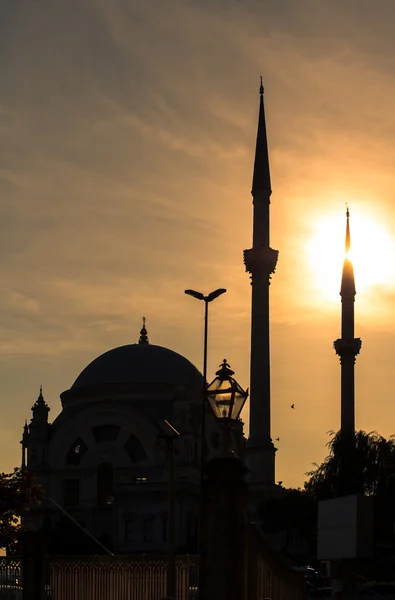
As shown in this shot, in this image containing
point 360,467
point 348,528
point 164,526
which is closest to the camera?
point 348,528

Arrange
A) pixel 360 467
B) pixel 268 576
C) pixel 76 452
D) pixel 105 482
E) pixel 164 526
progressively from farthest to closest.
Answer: pixel 76 452 → pixel 105 482 → pixel 164 526 → pixel 360 467 → pixel 268 576

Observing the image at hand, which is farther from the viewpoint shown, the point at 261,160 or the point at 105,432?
the point at 105,432

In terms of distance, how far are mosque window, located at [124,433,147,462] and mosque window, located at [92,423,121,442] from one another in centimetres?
117

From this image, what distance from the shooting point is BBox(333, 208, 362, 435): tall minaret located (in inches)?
3014

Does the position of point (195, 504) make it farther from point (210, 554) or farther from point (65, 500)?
point (210, 554)

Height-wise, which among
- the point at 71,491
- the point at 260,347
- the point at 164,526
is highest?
the point at 260,347

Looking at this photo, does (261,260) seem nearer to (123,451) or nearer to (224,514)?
(123,451)

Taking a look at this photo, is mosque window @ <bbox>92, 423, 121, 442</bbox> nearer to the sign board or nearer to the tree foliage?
the tree foliage

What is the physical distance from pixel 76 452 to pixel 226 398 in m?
76.9

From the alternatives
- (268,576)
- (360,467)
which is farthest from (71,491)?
(268,576)

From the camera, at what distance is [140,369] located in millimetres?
94812

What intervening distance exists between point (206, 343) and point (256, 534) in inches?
936

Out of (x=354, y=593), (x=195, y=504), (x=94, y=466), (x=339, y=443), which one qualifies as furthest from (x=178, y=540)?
(x=354, y=593)

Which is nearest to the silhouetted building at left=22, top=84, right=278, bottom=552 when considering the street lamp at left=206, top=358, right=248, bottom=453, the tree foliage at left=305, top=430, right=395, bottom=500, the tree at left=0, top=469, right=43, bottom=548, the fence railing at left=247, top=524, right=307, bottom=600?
the tree foliage at left=305, top=430, right=395, bottom=500
